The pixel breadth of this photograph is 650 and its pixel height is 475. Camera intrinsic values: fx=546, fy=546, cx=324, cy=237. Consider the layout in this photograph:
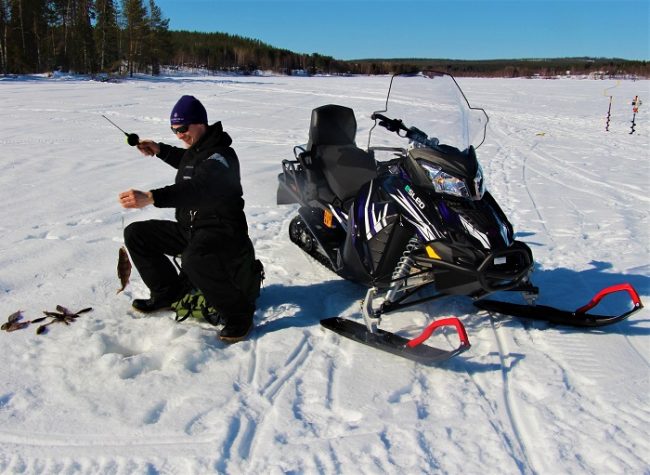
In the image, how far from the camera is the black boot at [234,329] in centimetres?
302

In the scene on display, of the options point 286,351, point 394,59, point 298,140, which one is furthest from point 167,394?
point 394,59

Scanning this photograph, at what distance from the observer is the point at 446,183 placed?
302 cm

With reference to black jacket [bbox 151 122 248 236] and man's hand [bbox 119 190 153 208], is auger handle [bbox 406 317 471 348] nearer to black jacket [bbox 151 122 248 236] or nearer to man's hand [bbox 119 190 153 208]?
black jacket [bbox 151 122 248 236]

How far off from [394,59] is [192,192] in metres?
122

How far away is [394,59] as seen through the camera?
117875mm

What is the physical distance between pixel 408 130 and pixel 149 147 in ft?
5.40

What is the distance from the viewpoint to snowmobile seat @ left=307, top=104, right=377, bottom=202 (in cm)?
392

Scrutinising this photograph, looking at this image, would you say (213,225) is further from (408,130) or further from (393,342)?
(408,130)

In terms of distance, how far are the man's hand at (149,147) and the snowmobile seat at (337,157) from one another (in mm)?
1242

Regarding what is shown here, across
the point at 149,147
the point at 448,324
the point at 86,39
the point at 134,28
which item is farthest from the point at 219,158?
the point at 134,28

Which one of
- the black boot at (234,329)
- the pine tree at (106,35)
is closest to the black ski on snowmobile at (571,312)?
the black boot at (234,329)

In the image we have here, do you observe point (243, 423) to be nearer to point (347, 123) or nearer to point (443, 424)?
point (443, 424)

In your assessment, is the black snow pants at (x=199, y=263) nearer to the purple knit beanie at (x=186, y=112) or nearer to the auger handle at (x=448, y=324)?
the purple knit beanie at (x=186, y=112)

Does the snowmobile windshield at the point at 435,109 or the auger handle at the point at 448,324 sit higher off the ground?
the snowmobile windshield at the point at 435,109
